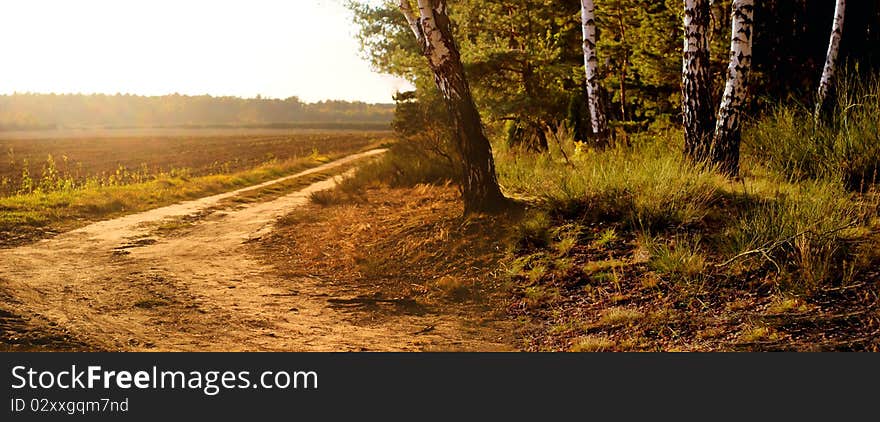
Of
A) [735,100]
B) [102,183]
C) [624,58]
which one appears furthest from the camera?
[102,183]

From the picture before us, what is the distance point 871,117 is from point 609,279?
4862 millimetres

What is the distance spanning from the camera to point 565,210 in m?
9.16

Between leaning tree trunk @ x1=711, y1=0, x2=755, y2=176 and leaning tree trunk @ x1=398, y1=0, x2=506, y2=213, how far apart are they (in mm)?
3177

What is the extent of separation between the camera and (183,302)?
7.82 meters

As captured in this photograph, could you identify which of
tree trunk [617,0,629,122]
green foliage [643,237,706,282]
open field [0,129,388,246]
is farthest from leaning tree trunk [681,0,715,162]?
open field [0,129,388,246]

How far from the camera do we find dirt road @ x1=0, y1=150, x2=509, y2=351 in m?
6.33

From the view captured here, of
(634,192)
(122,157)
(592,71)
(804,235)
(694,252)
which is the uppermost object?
(592,71)

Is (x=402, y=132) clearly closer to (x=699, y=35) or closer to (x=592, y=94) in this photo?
(x=592, y=94)

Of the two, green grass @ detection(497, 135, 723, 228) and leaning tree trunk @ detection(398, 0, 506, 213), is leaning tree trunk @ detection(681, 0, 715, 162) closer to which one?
green grass @ detection(497, 135, 723, 228)

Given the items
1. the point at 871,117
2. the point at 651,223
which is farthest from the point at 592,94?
the point at 651,223

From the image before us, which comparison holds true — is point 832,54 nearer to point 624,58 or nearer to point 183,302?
point 624,58

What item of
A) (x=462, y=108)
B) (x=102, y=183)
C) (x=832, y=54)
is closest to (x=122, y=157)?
(x=102, y=183)

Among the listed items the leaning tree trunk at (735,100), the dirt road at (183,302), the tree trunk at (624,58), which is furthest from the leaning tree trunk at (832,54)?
the dirt road at (183,302)

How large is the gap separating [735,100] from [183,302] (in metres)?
7.73
